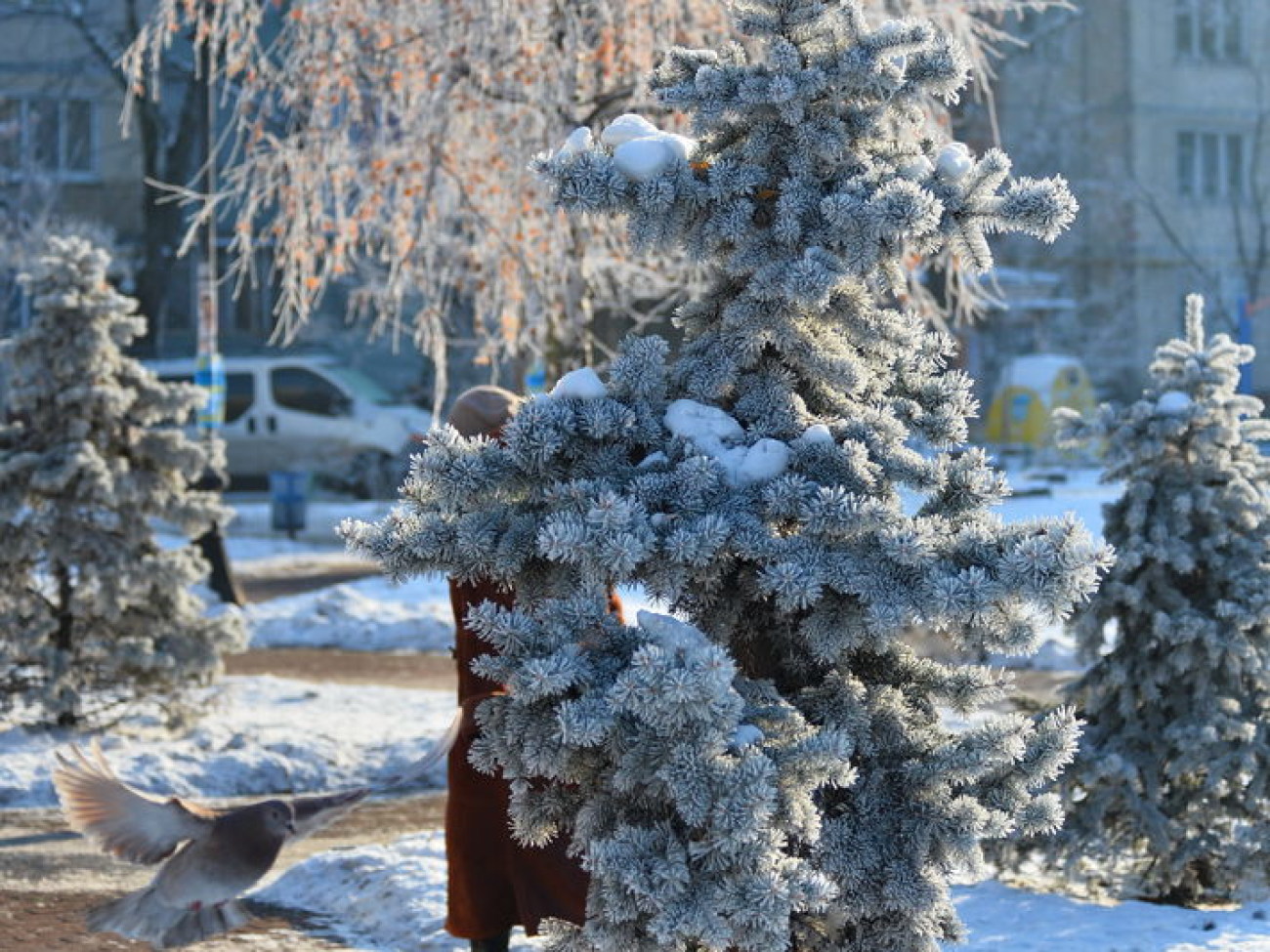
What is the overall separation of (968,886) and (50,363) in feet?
18.4

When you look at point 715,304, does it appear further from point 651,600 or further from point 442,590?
point 442,590

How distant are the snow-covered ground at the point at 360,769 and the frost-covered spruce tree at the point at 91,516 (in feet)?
1.12

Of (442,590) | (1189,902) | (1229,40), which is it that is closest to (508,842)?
(1189,902)

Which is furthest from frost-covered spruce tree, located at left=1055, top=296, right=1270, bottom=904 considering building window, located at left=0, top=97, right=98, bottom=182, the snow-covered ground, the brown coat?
building window, located at left=0, top=97, right=98, bottom=182

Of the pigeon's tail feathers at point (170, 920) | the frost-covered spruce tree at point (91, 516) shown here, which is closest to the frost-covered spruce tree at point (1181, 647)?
the pigeon's tail feathers at point (170, 920)

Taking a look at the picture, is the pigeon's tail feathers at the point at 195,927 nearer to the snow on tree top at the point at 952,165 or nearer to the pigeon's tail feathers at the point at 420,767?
the pigeon's tail feathers at the point at 420,767

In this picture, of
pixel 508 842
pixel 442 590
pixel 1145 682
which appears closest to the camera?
pixel 508 842

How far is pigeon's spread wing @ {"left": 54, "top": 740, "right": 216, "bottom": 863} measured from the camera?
452 cm

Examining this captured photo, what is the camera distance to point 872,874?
3777 millimetres

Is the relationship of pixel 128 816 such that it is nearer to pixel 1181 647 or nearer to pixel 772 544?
pixel 772 544

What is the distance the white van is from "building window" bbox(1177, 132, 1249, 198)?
707 inches

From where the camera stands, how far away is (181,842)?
178 inches

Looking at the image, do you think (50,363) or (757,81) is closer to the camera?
(757,81)

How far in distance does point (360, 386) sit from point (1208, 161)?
18.8m
